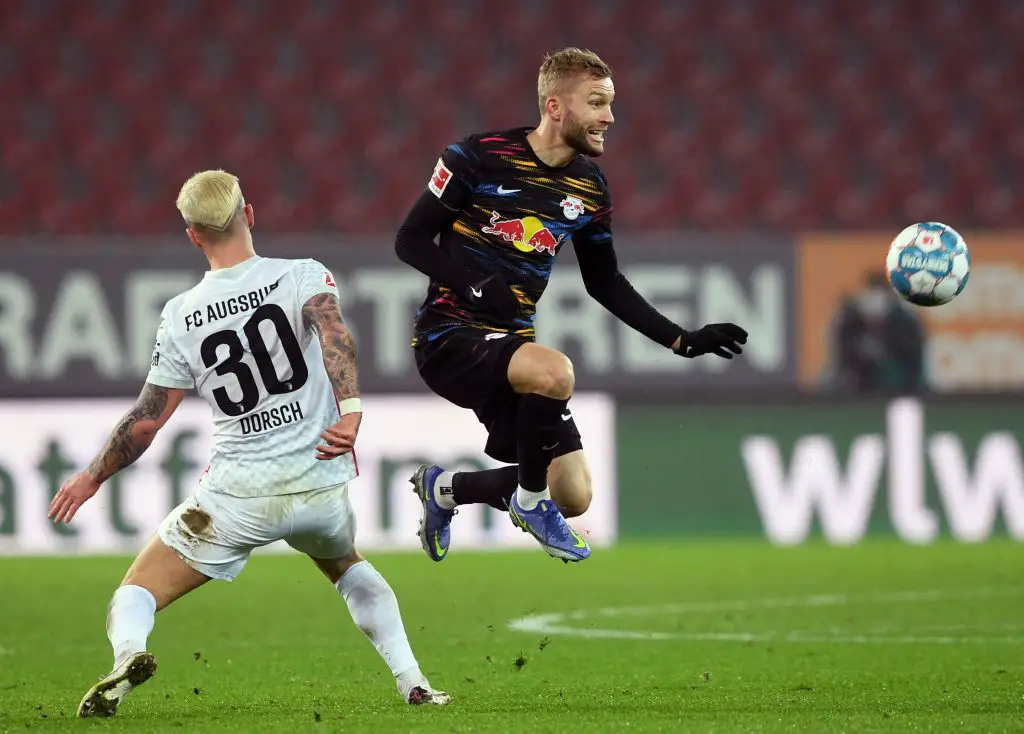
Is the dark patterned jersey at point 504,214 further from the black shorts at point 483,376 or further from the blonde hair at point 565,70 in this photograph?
the blonde hair at point 565,70

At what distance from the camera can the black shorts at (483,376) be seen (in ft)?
17.3

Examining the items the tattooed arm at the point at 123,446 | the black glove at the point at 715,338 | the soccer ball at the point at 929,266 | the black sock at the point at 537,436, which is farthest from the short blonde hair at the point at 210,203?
the soccer ball at the point at 929,266

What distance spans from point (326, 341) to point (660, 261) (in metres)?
7.68

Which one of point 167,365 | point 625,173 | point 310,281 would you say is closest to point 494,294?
point 310,281

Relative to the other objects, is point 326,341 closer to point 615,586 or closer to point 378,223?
point 615,586

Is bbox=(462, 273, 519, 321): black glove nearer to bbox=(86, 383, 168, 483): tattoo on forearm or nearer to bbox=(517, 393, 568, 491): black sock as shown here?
bbox=(517, 393, 568, 491): black sock

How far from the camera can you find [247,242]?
470 cm

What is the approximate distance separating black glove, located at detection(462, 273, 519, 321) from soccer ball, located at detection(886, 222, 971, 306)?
145 cm

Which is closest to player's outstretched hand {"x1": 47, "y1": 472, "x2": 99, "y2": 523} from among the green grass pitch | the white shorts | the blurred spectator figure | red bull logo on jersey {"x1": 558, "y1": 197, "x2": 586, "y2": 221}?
the white shorts

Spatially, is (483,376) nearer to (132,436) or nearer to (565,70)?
(565,70)

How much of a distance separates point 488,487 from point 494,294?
2.72 feet

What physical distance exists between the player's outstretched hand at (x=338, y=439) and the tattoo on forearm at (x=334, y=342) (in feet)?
0.42

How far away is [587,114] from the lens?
5.32m

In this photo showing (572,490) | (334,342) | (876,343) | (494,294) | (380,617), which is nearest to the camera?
(334,342)
